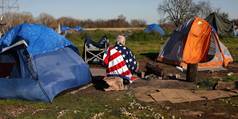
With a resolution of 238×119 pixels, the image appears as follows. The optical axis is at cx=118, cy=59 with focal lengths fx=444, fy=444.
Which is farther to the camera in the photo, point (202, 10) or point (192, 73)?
point (202, 10)

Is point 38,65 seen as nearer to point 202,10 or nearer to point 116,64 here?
point 116,64

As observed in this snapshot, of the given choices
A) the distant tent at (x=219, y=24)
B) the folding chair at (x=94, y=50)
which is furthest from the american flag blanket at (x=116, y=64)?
the distant tent at (x=219, y=24)

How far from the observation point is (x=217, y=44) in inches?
647

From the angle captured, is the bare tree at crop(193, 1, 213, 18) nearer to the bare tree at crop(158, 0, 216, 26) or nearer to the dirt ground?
the bare tree at crop(158, 0, 216, 26)

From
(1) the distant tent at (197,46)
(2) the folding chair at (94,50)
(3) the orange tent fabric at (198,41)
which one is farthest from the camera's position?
(2) the folding chair at (94,50)

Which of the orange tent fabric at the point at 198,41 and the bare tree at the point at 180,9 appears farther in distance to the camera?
the bare tree at the point at 180,9

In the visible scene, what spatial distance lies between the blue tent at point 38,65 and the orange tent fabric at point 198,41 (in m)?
6.11

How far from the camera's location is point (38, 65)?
10117 mm

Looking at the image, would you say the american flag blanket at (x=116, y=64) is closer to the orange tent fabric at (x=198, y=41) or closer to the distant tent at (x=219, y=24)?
the orange tent fabric at (x=198, y=41)

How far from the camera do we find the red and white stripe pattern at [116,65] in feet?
38.2

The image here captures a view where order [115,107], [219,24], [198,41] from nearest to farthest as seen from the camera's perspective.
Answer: [115,107]
[198,41]
[219,24]

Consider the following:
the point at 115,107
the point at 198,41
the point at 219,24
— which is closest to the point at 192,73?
the point at 115,107

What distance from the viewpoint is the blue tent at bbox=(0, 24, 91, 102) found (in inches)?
384

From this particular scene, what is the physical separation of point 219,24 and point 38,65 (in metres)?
30.2
